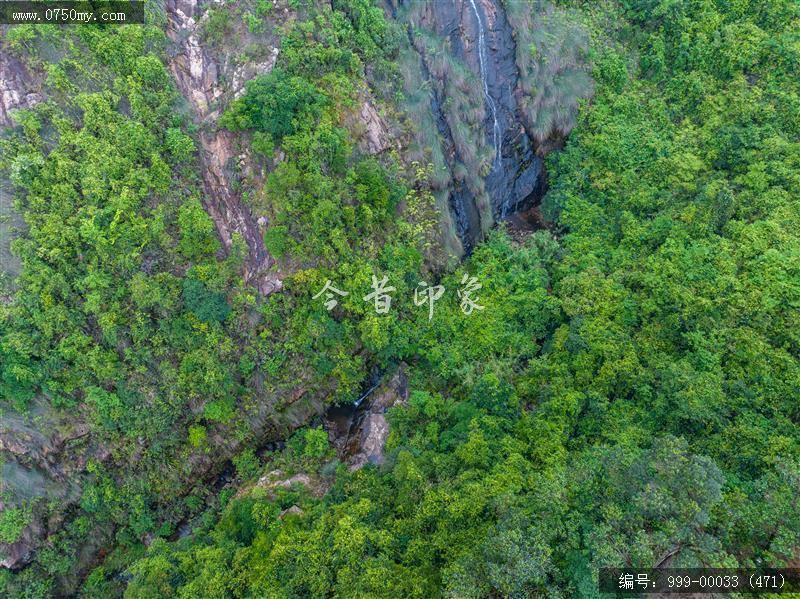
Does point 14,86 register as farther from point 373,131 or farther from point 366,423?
point 366,423

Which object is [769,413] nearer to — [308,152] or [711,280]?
[711,280]

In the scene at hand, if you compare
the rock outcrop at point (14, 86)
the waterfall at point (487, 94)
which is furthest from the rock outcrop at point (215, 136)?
the waterfall at point (487, 94)

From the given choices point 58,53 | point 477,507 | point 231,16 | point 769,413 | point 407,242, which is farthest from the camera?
point 407,242

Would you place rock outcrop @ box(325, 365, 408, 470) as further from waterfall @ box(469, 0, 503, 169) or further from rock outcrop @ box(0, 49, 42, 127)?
rock outcrop @ box(0, 49, 42, 127)

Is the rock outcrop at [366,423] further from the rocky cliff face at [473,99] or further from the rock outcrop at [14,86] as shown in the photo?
the rock outcrop at [14,86]

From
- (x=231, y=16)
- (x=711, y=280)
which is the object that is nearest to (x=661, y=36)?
(x=711, y=280)

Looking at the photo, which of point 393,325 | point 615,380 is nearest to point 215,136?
point 393,325

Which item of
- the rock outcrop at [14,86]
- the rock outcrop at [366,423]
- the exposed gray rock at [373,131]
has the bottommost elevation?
the rock outcrop at [366,423]
